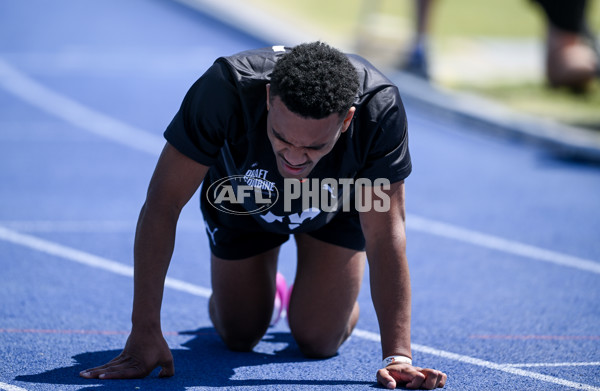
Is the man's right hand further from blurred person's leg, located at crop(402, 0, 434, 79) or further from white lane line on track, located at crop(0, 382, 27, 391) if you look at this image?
blurred person's leg, located at crop(402, 0, 434, 79)

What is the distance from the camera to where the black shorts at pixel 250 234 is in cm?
390

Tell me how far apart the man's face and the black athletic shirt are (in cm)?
12

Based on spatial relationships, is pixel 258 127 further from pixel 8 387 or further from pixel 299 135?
pixel 8 387

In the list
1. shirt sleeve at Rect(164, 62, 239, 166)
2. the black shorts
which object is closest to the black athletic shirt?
A: shirt sleeve at Rect(164, 62, 239, 166)

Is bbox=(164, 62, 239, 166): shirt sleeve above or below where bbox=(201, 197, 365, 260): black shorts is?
above

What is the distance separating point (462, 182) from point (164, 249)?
4.32m

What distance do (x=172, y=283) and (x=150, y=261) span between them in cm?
174

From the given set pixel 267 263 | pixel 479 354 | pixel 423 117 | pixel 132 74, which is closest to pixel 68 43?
pixel 132 74

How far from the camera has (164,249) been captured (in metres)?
3.24

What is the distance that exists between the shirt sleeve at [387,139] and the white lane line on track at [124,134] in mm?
2479

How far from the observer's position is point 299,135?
2.97 meters

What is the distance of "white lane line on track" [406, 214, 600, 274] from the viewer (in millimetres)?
5355

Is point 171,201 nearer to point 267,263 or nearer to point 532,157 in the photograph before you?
point 267,263

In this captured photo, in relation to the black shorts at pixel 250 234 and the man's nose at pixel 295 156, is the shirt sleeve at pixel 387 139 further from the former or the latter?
the black shorts at pixel 250 234
